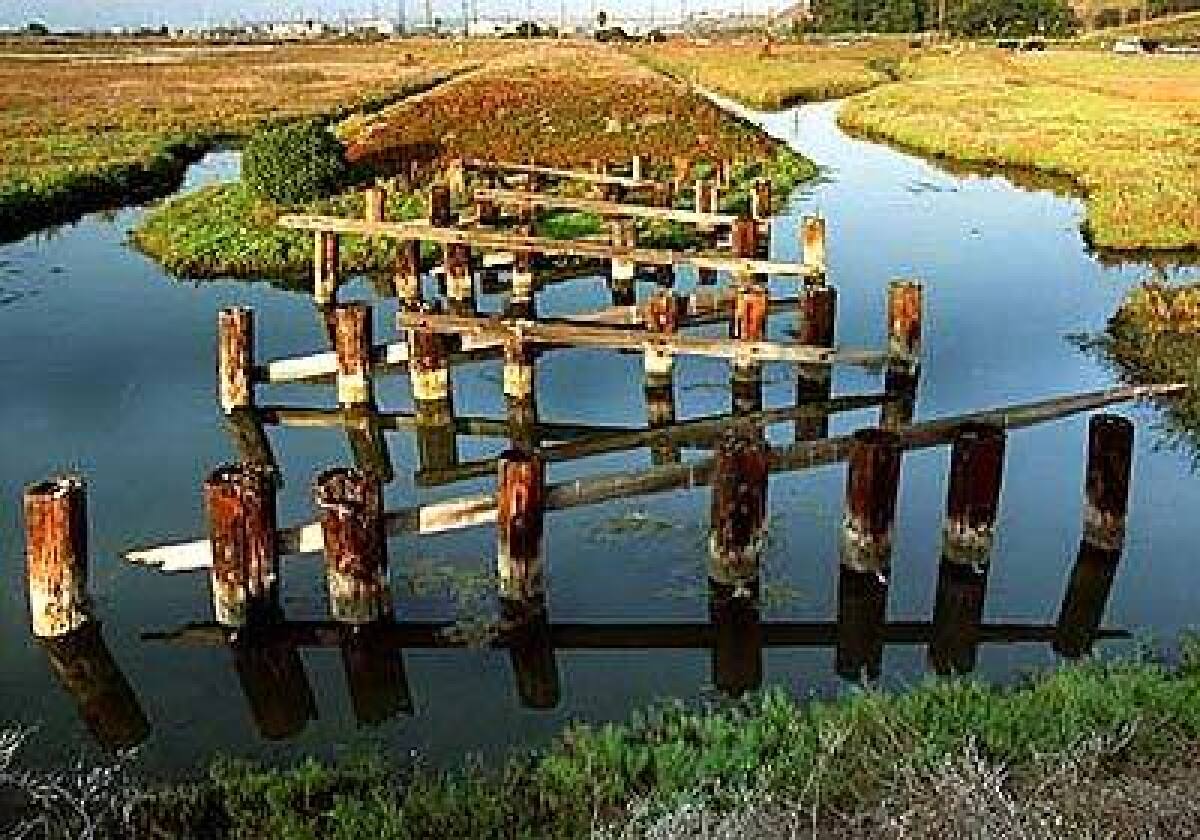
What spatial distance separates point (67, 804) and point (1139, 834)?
21.5 feet

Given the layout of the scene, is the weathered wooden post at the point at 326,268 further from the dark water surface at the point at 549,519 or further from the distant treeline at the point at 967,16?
the distant treeline at the point at 967,16

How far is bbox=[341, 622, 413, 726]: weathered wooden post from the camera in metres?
12.4

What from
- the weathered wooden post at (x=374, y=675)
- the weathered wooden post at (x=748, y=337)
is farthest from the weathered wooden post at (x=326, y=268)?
the weathered wooden post at (x=374, y=675)

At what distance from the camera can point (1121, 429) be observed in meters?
13.9

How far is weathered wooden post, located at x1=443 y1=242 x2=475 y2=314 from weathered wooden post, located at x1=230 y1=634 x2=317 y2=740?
41.8 feet

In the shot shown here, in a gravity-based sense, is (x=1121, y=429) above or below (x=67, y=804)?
above

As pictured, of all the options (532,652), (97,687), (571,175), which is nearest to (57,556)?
(97,687)

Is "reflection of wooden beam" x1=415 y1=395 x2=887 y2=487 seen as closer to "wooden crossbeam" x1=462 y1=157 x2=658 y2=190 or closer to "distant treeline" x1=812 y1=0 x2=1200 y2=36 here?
"wooden crossbeam" x1=462 y1=157 x2=658 y2=190

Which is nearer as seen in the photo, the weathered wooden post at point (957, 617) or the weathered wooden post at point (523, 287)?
the weathered wooden post at point (957, 617)

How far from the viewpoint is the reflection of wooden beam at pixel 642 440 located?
728 inches

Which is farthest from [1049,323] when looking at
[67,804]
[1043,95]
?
[1043,95]

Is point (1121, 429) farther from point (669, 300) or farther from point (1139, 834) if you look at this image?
point (669, 300)

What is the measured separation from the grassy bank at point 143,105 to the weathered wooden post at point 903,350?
2226 centimetres

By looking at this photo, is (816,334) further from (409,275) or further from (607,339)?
(409,275)
